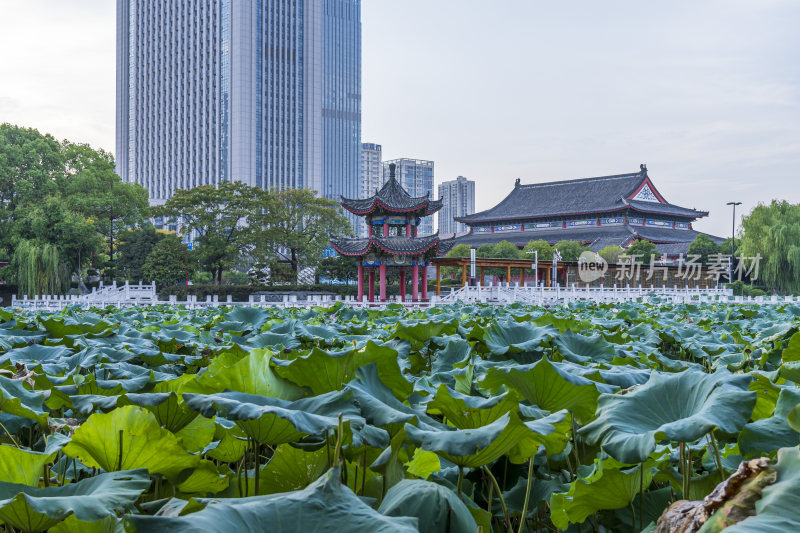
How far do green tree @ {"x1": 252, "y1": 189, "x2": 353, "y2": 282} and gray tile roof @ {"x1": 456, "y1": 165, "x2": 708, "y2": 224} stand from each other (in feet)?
61.1

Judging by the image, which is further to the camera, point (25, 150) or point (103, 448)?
point (25, 150)

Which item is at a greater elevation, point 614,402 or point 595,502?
point 614,402

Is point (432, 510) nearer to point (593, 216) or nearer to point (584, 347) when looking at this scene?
point (584, 347)

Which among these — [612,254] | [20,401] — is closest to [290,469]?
[20,401]

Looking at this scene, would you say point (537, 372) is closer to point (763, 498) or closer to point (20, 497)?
point (763, 498)

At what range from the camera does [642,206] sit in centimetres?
4275

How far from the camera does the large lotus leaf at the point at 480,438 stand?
89 cm

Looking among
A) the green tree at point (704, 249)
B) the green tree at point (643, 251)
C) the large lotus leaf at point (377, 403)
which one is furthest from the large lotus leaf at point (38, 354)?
the green tree at point (704, 249)

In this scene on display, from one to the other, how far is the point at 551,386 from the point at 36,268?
2740 centimetres

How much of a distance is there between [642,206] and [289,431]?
45108 millimetres

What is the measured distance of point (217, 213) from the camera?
30.9 m

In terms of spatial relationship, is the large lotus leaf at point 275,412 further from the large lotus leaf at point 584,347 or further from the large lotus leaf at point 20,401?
the large lotus leaf at point 584,347

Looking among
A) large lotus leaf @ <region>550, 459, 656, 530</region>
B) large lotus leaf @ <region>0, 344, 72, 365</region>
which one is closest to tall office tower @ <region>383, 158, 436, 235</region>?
large lotus leaf @ <region>0, 344, 72, 365</region>

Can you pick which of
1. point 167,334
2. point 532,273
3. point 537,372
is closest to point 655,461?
point 537,372
